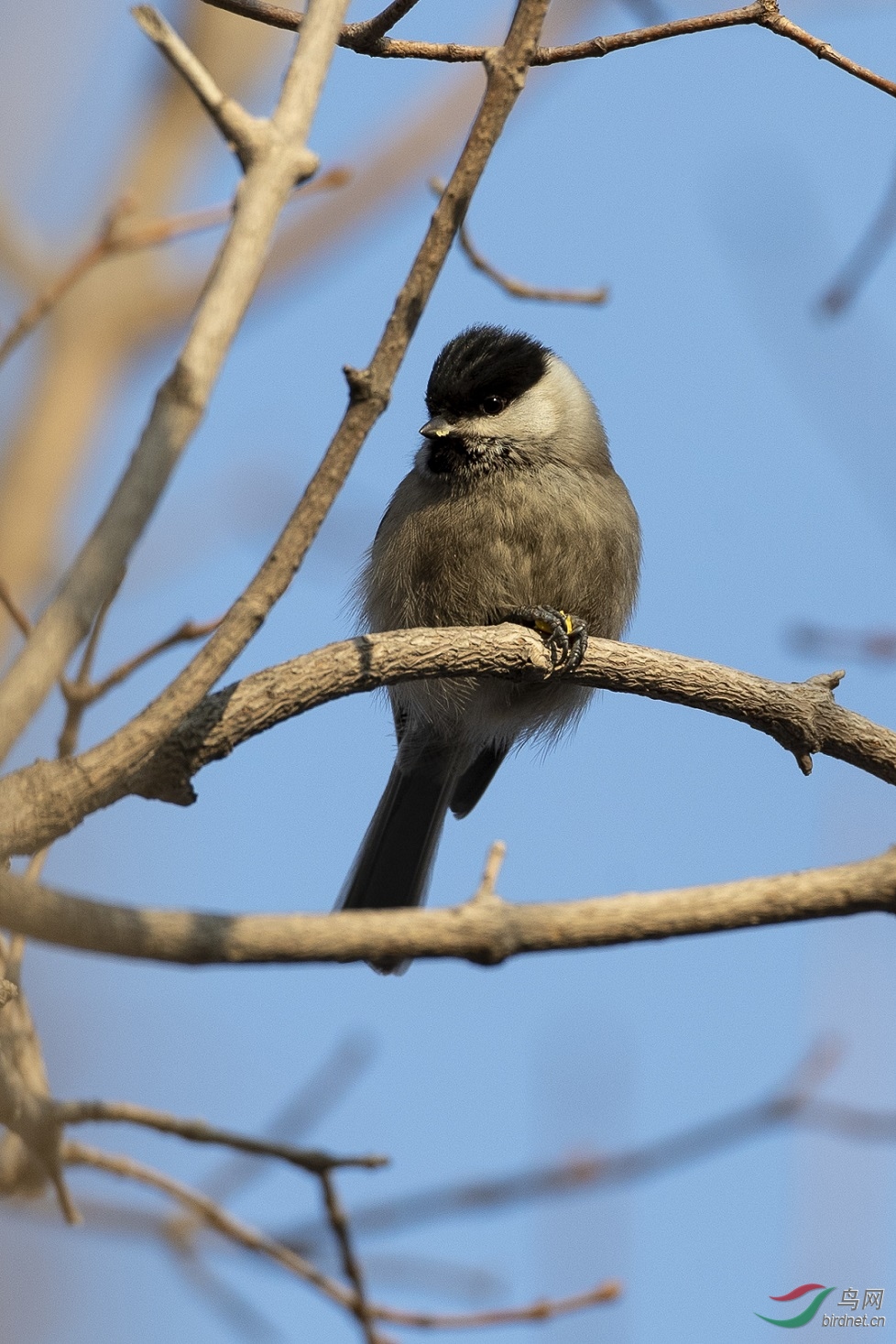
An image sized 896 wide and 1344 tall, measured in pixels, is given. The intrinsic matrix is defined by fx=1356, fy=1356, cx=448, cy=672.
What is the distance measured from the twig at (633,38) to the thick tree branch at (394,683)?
50.9 inches

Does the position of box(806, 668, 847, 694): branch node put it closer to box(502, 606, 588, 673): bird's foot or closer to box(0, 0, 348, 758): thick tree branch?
box(502, 606, 588, 673): bird's foot

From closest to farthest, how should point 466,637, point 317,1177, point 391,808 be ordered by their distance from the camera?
1. point 317,1177
2. point 466,637
3. point 391,808

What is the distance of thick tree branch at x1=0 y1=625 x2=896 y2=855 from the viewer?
2.22 meters

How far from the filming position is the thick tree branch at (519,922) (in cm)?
170

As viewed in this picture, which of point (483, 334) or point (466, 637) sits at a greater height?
point (483, 334)

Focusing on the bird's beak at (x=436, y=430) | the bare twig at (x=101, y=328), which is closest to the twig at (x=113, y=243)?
the bare twig at (x=101, y=328)

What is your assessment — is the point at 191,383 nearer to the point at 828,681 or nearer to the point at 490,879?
the point at 490,879

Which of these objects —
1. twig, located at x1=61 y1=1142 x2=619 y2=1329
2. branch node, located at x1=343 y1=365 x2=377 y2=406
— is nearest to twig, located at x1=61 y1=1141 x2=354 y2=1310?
twig, located at x1=61 y1=1142 x2=619 y2=1329

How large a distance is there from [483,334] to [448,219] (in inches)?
112

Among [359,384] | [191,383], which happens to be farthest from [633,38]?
[191,383]

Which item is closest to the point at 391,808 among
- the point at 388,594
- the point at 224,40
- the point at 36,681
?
the point at 388,594

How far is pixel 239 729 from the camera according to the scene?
2.87m

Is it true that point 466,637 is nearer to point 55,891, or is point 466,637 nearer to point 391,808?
point 391,808

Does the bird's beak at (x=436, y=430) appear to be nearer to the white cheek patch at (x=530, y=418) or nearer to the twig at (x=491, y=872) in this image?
the white cheek patch at (x=530, y=418)
